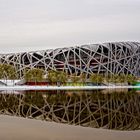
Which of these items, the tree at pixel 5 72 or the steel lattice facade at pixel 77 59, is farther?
the steel lattice facade at pixel 77 59

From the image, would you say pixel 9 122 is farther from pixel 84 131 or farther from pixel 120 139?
pixel 120 139

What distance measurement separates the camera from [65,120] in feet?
96.0

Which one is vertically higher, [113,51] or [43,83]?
[113,51]

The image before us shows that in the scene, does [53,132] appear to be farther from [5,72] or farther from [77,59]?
[77,59]

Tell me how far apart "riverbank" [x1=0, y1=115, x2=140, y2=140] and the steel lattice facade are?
11655cm

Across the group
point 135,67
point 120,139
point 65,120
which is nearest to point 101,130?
point 120,139

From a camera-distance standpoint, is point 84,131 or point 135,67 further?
point 135,67

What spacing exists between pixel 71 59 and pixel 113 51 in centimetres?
1574

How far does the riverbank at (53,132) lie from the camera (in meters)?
20.6

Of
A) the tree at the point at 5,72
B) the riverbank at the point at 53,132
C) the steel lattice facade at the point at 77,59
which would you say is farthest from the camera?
the steel lattice facade at the point at 77,59

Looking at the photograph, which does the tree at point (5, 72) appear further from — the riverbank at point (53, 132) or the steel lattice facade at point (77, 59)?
the riverbank at point (53, 132)

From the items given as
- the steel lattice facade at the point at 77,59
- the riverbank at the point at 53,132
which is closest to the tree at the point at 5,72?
the steel lattice facade at the point at 77,59

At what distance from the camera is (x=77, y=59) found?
145 metres

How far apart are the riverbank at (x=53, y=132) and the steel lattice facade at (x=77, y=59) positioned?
116551 mm
